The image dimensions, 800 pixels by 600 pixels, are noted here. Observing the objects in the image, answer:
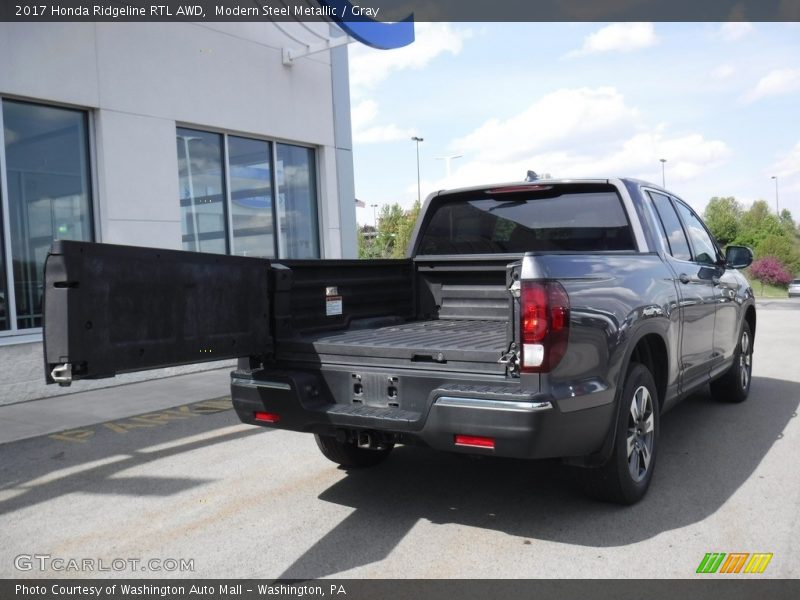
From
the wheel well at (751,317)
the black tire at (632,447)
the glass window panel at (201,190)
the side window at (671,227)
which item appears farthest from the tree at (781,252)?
the black tire at (632,447)

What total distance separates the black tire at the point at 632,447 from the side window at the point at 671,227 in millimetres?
1355

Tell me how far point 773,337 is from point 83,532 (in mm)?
13009

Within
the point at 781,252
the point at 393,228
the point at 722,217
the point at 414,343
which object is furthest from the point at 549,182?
the point at 722,217

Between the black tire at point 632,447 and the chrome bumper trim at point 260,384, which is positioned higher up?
the chrome bumper trim at point 260,384

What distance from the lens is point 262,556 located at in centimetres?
362

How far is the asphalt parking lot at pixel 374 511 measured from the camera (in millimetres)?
3508

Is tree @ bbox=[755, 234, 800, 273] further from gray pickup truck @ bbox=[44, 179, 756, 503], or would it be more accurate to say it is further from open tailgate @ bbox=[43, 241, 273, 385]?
open tailgate @ bbox=[43, 241, 273, 385]

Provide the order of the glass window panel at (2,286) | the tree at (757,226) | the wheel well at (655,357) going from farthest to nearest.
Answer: the tree at (757,226) → the glass window panel at (2,286) → the wheel well at (655,357)

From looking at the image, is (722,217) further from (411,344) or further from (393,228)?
(411,344)

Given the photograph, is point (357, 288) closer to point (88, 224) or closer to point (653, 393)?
point (653, 393)

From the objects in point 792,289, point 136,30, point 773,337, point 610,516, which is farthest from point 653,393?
point 792,289

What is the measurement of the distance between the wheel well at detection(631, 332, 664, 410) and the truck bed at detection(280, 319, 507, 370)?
82 centimetres
